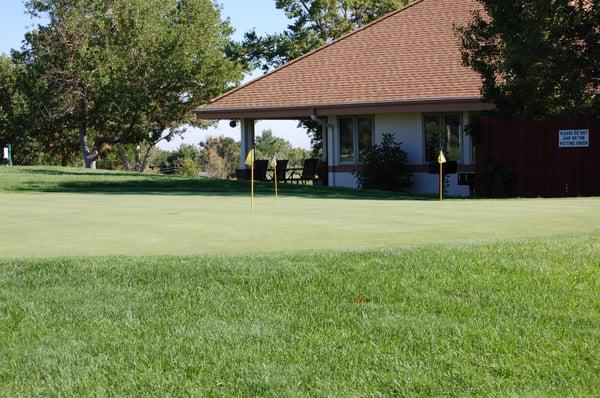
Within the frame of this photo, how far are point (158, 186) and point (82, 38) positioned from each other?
77.3 ft

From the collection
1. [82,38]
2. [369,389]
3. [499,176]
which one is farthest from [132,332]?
[82,38]

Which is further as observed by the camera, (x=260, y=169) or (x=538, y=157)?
(x=260, y=169)

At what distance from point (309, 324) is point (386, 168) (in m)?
20.0

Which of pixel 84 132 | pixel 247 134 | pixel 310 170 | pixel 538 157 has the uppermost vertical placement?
pixel 84 132

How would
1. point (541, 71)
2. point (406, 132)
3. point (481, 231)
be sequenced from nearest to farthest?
point (481, 231), point (541, 71), point (406, 132)

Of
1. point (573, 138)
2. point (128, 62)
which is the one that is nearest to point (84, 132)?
point (128, 62)

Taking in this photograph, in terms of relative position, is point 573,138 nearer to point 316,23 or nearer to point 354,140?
point 354,140

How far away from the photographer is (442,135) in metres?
26.3

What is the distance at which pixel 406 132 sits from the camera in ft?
88.0

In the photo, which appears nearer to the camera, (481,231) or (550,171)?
(481,231)

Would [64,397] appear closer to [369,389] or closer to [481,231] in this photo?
[369,389]

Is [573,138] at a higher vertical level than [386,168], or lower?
higher

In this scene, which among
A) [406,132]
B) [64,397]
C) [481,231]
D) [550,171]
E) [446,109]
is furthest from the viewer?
[406,132]

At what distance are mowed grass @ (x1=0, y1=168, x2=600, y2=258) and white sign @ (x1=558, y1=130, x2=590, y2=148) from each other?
25.2ft
